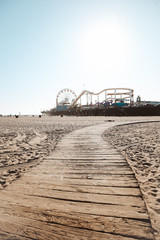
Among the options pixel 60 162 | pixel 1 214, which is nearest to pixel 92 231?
pixel 1 214

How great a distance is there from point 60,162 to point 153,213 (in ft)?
9.06

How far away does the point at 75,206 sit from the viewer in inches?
91.0

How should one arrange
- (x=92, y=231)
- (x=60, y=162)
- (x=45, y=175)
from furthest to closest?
(x=60, y=162)
(x=45, y=175)
(x=92, y=231)

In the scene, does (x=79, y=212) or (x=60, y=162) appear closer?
(x=79, y=212)

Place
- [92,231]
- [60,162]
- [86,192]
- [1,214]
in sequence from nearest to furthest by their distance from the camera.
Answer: [92,231] < [1,214] < [86,192] < [60,162]

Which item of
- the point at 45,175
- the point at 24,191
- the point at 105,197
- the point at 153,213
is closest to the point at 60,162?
the point at 45,175

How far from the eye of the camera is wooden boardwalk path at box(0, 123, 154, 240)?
183 cm

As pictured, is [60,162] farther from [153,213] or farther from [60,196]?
[153,213]

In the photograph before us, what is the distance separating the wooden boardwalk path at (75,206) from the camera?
183cm

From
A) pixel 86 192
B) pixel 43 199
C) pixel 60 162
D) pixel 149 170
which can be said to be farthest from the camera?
pixel 60 162

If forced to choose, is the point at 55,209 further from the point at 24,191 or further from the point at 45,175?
the point at 45,175

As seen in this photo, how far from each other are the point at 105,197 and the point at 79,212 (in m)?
0.57

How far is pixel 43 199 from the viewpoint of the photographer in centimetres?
252

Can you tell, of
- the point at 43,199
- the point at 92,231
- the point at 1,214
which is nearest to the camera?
the point at 92,231
